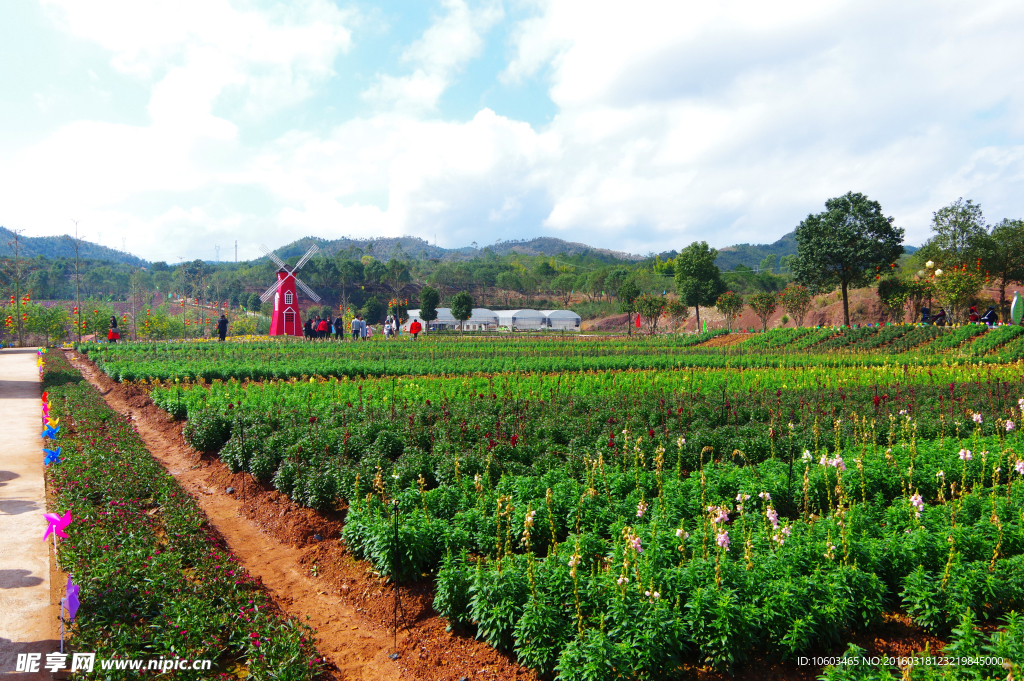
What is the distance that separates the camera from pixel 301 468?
7.63 m

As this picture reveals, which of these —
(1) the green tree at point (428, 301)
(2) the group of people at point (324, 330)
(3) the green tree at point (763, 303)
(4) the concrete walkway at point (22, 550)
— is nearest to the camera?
(4) the concrete walkway at point (22, 550)

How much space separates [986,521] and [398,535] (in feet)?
18.0

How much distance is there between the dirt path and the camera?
178 inches

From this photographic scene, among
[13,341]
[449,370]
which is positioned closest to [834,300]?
[449,370]

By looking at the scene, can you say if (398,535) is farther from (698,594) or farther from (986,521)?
(986,521)

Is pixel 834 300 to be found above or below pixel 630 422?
above

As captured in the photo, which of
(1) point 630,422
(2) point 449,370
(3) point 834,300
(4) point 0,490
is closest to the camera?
(4) point 0,490

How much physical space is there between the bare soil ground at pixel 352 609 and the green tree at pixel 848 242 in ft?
126

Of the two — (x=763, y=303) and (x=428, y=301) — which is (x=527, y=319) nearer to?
(x=428, y=301)

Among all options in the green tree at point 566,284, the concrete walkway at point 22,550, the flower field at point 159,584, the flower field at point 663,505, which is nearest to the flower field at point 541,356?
the flower field at point 663,505

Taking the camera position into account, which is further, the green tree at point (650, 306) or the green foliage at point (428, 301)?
the green foliage at point (428, 301)

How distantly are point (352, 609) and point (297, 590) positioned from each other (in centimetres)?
73

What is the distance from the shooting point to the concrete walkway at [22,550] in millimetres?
4164

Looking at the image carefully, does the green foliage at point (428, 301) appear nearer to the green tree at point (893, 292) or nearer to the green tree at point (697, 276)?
the green tree at point (697, 276)
